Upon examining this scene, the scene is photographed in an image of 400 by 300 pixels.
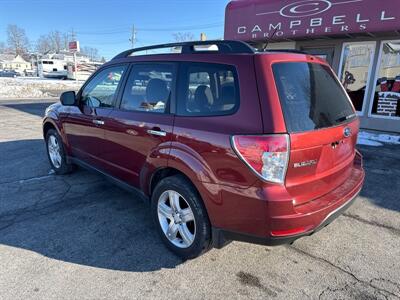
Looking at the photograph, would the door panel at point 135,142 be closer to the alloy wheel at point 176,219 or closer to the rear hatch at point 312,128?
the alloy wheel at point 176,219

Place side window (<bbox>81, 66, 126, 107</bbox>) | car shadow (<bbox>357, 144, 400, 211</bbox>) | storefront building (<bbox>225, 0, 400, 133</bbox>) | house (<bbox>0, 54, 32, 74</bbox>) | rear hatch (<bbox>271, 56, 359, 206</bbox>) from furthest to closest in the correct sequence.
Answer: house (<bbox>0, 54, 32, 74</bbox>), storefront building (<bbox>225, 0, 400, 133</bbox>), car shadow (<bbox>357, 144, 400, 211</bbox>), side window (<bbox>81, 66, 126, 107</bbox>), rear hatch (<bbox>271, 56, 359, 206</bbox>)

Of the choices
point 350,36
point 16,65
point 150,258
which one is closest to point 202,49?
point 150,258

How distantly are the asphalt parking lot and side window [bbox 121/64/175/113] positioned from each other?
53.6 inches

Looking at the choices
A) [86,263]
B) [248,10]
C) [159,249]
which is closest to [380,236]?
[159,249]

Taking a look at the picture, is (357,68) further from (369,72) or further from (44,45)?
(44,45)

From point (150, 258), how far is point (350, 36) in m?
8.66

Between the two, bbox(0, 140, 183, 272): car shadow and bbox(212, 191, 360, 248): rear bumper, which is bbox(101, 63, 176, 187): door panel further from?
bbox(212, 191, 360, 248): rear bumper

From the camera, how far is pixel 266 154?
2.21m

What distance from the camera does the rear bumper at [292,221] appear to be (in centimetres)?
224

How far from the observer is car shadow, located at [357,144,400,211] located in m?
4.34

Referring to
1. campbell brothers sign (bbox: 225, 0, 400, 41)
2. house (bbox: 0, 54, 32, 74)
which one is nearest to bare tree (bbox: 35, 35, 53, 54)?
house (bbox: 0, 54, 32, 74)

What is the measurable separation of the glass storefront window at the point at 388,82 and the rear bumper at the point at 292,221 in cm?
768

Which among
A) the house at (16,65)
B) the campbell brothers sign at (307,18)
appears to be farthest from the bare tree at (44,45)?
the campbell brothers sign at (307,18)

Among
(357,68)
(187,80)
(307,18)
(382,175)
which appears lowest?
(382,175)
